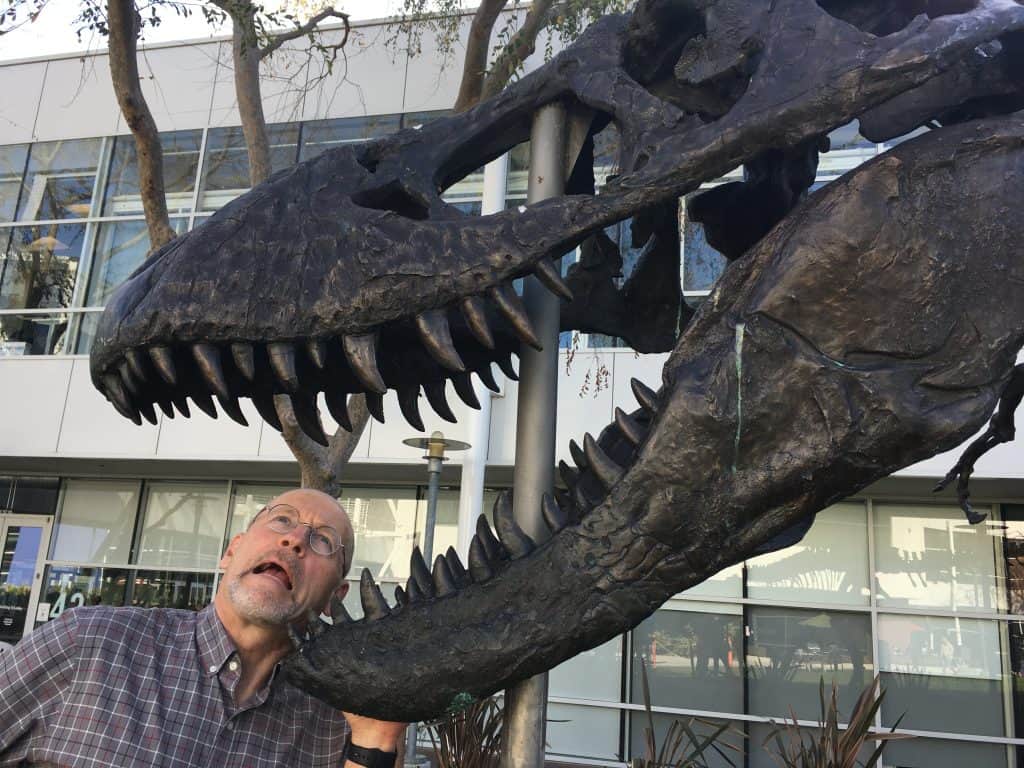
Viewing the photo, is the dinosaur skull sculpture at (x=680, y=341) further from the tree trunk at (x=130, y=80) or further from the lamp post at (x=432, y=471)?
the lamp post at (x=432, y=471)

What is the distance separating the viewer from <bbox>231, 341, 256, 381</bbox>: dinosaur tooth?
139 cm

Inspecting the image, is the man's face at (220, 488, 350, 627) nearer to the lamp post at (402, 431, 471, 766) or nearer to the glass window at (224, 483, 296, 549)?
the lamp post at (402, 431, 471, 766)

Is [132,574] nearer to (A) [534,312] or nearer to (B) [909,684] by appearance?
(B) [909,684]

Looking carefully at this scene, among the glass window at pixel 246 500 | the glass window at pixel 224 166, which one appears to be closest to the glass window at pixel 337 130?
the glass window at pixel 224 166

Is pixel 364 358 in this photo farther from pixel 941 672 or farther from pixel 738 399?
pixel 941 672

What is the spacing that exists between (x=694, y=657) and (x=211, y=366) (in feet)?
34.4

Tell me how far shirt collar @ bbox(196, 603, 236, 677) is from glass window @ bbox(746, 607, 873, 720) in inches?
387

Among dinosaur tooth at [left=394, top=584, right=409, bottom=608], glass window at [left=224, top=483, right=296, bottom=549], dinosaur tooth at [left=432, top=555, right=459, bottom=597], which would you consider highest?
glass window at [left=224, top=483, right=296, bottom=549]

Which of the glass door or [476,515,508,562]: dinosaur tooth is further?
the glass door

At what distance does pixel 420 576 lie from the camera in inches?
56.7

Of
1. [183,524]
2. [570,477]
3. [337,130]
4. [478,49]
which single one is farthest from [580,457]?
[183,524]

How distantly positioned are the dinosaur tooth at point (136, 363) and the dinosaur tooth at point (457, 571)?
597mm

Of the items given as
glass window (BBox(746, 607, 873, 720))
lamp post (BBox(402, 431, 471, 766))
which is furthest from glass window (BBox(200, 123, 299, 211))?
glass window (BBox(746, 607, 873, 720))

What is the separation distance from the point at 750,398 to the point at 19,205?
604 inches
